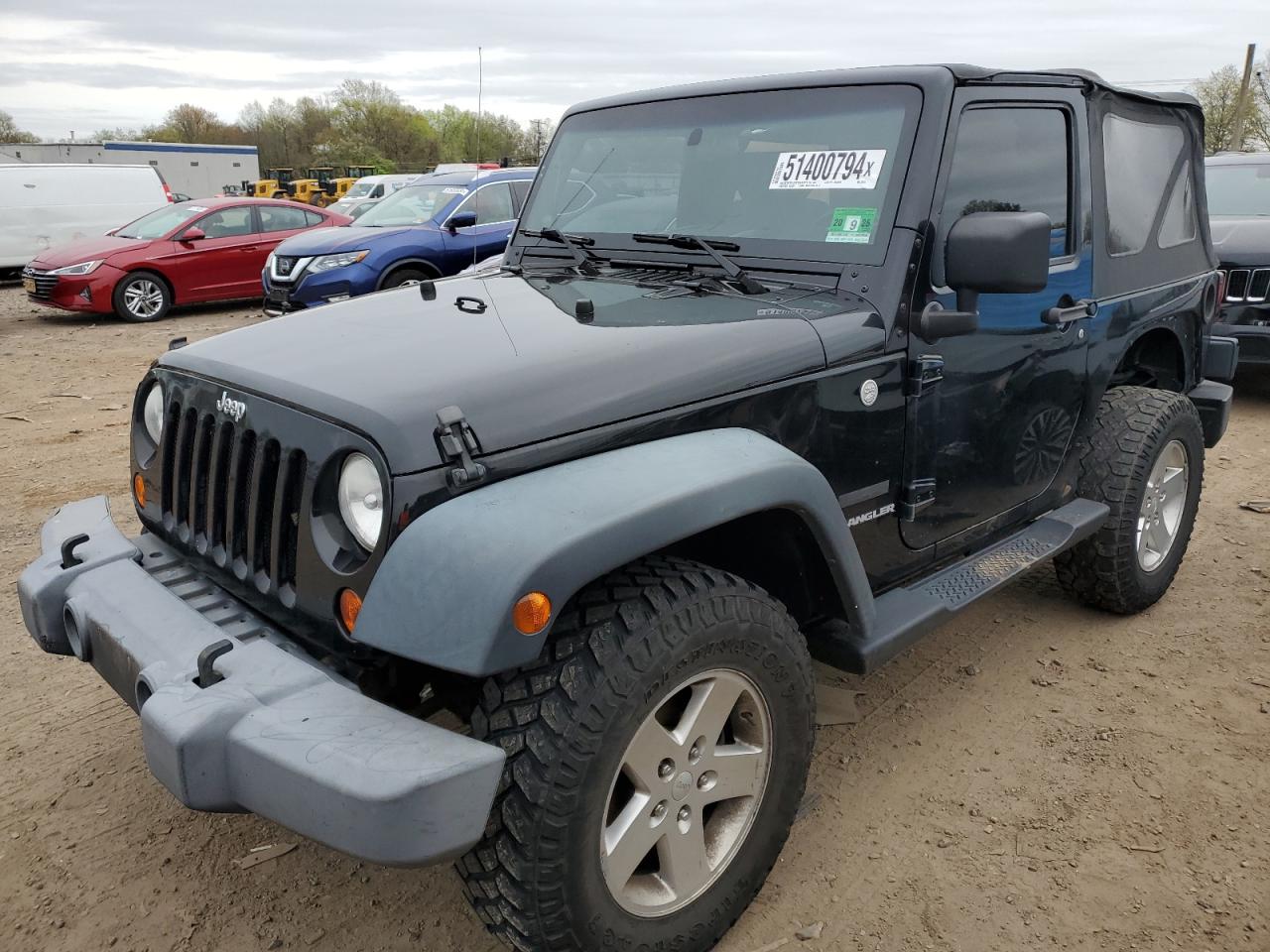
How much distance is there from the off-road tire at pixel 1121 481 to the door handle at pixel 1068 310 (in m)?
0.49

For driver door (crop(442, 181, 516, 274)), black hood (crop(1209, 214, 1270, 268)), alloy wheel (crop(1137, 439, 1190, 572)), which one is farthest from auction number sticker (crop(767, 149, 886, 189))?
driver door (crop(442, 181, 516, 274))

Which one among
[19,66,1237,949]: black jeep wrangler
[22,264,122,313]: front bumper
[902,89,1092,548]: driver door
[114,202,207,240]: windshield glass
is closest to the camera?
[19,66,1237,949]: black jeep wrangler

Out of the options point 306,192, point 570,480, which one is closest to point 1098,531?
point 570,480

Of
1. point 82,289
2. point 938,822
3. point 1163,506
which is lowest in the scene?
point 938,822

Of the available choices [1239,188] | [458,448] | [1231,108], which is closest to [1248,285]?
[1239,188]

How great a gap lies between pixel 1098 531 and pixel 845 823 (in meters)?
1.66

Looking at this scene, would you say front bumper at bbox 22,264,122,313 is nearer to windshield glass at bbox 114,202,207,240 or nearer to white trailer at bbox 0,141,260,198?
windshield glass at bbox 114,202,207,240

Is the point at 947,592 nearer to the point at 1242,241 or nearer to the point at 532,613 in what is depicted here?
the point at 532,613

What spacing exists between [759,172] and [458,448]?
1555mm

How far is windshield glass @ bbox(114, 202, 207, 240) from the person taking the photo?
42.0 feet

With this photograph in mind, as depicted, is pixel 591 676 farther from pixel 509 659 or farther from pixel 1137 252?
pixel 1137 252

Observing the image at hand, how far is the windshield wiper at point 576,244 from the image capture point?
→ 3.25m

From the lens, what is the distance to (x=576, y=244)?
3389mm

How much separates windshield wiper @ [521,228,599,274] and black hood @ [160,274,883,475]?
12.2 inches
